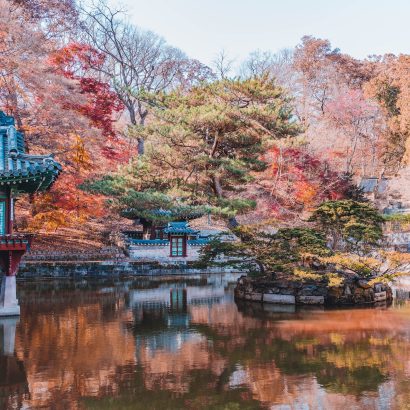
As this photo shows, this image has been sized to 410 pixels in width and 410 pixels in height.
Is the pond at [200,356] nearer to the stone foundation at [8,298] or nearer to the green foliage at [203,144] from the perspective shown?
the stone foundation at [8,298]

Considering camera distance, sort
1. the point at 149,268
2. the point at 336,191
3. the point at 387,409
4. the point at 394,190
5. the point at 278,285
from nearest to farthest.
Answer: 1. the point at 387,409
2. the point at 278,285
3. the point at 149,268
4. the point at 336,191
5. the point at 394,190

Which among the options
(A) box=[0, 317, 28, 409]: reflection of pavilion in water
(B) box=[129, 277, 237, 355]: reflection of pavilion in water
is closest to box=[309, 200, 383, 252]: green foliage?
(B) box=[129, 277, 237, 355]: reflection of pavilion in water

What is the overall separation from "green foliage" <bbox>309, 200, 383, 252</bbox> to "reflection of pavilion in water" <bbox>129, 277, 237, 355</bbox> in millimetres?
4388

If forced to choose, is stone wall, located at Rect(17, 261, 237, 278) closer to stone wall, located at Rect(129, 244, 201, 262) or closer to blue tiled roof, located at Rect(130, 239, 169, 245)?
stone wall, located at Rect(129, 244, 201, 262)

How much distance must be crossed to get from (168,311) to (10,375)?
22.4 ft

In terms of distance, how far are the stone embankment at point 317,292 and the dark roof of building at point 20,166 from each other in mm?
7832

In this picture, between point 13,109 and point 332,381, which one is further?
point 13,109

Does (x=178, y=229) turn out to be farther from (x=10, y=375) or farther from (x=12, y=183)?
(x=10, y=375)

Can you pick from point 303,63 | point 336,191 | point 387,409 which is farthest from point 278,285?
point 303,63

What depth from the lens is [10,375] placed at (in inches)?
336

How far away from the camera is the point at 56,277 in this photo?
22.8 metres

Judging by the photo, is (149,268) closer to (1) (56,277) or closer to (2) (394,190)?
(1) (56,277)

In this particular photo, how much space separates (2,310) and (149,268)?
1165cm

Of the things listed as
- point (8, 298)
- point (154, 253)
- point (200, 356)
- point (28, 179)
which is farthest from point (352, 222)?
point (154, 253)
